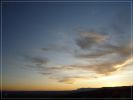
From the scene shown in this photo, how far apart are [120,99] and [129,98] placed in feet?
A: 3.79

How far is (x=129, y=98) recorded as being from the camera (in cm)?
2853

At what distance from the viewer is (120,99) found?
28.4 metres
